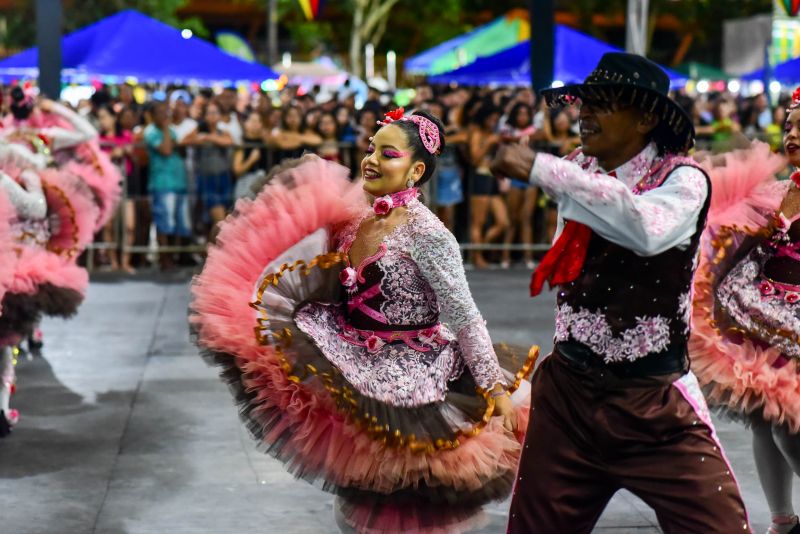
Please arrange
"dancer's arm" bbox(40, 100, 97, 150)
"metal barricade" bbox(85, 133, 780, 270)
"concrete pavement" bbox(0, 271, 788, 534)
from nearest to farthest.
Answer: "concrete pavement" bbox(0, 271, 788, 534), "dancer's arm" bbox(40, 100, 97, 150), "metal barricade" bbox(85, 133, 780, 270)

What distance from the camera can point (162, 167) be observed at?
14562 mm

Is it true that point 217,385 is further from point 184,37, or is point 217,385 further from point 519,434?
point 184,37

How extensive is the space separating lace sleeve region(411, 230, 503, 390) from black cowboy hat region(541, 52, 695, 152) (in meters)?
1.02

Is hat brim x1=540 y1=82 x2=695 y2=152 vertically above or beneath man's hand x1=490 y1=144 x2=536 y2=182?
above

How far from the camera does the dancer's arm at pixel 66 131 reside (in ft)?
31.6

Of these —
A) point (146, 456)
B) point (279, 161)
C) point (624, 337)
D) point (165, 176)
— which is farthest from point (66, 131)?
point (624, 337)

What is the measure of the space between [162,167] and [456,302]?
10422 mm

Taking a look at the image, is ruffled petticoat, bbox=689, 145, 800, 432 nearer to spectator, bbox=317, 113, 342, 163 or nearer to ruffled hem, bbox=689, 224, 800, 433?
ruffled hem, bbox=689, 224, 800, 433

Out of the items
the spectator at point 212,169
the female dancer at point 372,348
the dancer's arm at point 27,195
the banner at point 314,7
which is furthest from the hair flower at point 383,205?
the banner at point 314,7

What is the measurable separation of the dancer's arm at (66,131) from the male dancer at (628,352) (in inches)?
251

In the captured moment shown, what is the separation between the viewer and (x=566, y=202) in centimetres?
348

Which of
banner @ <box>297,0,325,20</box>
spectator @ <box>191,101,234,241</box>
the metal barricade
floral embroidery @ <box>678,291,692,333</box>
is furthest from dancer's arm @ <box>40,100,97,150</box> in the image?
banner @ <box>297,0,325,20</box>

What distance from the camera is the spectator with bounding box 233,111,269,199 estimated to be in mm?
14673

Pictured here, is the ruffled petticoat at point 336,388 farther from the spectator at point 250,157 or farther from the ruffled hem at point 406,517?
the spectator at point 250,157
